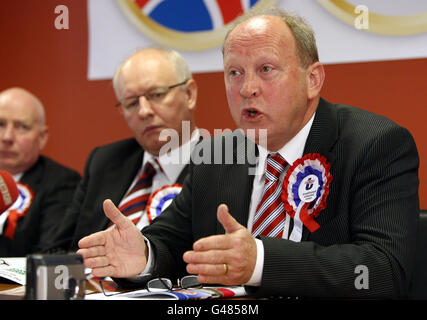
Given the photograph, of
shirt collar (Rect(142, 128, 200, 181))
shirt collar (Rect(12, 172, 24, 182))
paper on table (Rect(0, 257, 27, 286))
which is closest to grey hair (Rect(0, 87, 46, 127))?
shirt collar (Rect(12, 172, 24, 182))

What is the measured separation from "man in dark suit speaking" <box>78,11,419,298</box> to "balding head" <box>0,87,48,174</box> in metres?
1.77

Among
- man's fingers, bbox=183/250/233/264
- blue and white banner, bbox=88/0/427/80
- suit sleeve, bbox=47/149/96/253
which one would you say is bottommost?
suit sleeve, bbox=47/149/96/253

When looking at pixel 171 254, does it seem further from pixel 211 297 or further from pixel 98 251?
pixel 211 297

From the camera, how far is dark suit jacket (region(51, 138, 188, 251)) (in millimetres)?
3156

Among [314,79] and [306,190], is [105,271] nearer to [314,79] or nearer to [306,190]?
[306,190]

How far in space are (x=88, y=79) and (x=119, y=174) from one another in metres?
0.98

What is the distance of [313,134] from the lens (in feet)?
7.02

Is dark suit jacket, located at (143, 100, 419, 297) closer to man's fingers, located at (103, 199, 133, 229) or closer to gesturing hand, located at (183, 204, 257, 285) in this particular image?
gesturing hand, located at (183, 204, 257, 285)

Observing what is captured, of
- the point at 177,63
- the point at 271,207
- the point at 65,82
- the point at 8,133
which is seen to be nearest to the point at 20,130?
the point at 8,133

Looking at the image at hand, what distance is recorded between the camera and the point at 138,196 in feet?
10.2

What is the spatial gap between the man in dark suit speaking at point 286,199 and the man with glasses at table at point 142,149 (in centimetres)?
71

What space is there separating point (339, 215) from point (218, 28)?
5.75 feet

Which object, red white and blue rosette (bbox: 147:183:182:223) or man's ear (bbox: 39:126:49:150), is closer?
red white and blue rosette (bbox: 147:183:182:223)

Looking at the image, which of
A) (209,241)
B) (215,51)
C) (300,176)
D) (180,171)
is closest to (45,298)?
(209,241)
